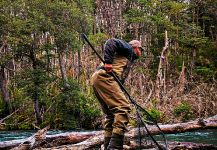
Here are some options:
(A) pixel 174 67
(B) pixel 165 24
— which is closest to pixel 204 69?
(A) pixel 174 67

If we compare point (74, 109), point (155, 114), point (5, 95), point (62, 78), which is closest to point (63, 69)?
point (62, 78)

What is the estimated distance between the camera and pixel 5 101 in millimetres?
21906

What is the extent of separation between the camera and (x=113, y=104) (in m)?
5.84

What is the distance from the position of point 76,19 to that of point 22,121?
20.3 ft

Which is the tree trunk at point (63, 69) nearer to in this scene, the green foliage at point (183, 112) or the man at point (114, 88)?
the green foliage at point (183, 112)

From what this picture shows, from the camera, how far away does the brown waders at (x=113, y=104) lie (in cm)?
569

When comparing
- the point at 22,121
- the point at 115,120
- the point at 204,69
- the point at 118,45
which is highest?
the point at 118,45

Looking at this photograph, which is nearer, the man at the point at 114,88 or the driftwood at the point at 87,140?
the man at the point at 114,88

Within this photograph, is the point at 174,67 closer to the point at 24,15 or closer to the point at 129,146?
the point at 24,15

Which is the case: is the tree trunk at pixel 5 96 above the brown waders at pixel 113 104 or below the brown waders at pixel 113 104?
below

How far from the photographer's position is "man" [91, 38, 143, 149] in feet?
18.7

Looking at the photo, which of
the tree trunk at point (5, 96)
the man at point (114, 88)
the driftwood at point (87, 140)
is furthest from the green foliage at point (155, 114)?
the man at point (114, 88)

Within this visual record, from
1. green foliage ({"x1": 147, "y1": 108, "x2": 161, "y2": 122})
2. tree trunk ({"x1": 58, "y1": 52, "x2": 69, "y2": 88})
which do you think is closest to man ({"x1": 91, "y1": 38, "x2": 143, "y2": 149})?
green foliage ({"x1": 147, "y1": 108, "x2": 161, "y2": 122})

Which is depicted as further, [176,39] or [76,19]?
[176,39]
